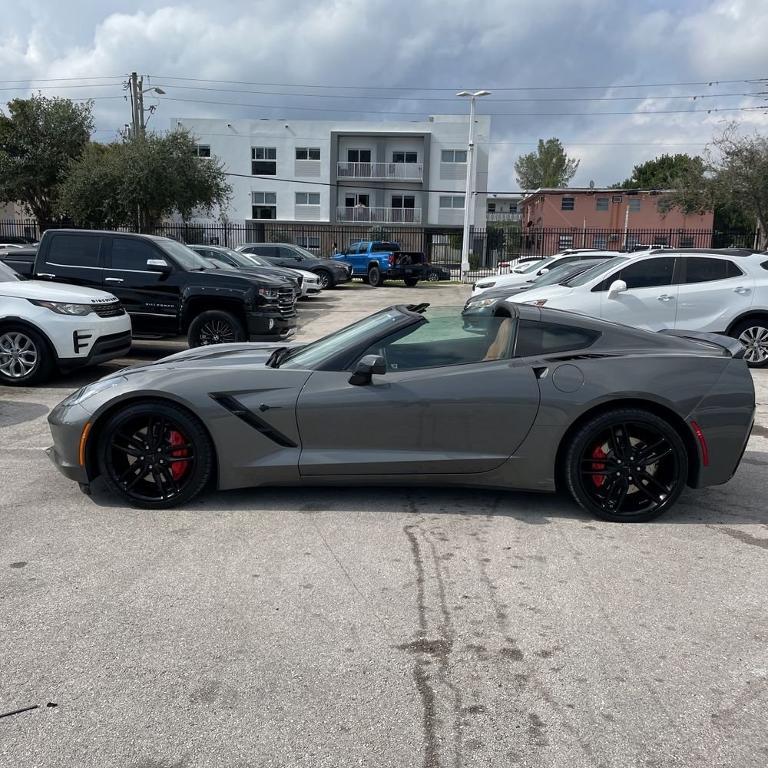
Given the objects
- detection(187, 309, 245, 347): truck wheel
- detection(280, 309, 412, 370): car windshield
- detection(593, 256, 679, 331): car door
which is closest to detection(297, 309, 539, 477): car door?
detection(280, 309, 412, 370): car windshield

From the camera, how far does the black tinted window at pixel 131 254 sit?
429 inches

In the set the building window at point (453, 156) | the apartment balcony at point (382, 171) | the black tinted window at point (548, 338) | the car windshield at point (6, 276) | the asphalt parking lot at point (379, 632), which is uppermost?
the building window at point (453, 156)

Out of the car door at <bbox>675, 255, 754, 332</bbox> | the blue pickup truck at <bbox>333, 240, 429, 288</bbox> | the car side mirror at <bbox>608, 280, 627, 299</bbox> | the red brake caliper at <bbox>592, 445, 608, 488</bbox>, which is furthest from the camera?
the blue pickup truck at <bbox>333, 240, 429, 288</bbox>

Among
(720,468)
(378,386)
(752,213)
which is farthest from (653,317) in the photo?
(752,213)

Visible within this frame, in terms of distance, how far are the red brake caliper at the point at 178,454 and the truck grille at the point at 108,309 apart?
16.4ft

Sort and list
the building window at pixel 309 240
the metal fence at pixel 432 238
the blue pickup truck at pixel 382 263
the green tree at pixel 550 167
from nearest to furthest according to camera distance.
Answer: the blue pickup truck at pixel 382 263
the metal fence at pixel 432 238
the building window at pixel 309 240
the green tree at pixel 550 167

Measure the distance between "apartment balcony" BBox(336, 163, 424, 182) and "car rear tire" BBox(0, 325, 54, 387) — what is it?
4646 centimetres

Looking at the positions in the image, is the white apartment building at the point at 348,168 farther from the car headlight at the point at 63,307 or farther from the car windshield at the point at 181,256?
the car headlight at the point at 63,307

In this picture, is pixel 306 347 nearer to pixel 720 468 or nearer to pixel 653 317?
pixel 720 468

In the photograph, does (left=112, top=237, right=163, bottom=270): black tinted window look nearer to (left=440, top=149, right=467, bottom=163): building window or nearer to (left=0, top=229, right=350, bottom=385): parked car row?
(left=0, top=229, right=350, bottom=385): parked car row

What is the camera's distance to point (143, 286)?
35.4ft

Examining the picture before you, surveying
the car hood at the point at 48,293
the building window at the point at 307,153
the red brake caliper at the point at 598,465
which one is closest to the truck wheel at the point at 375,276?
the car hood at the point at 48,293

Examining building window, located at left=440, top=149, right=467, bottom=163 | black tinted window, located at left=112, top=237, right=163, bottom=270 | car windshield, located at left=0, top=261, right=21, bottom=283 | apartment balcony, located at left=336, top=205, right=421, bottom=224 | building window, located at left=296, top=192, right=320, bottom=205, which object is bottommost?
car windshield, located at left=0, top=261, right=21, bottom=283

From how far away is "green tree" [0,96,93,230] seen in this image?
115 ft
